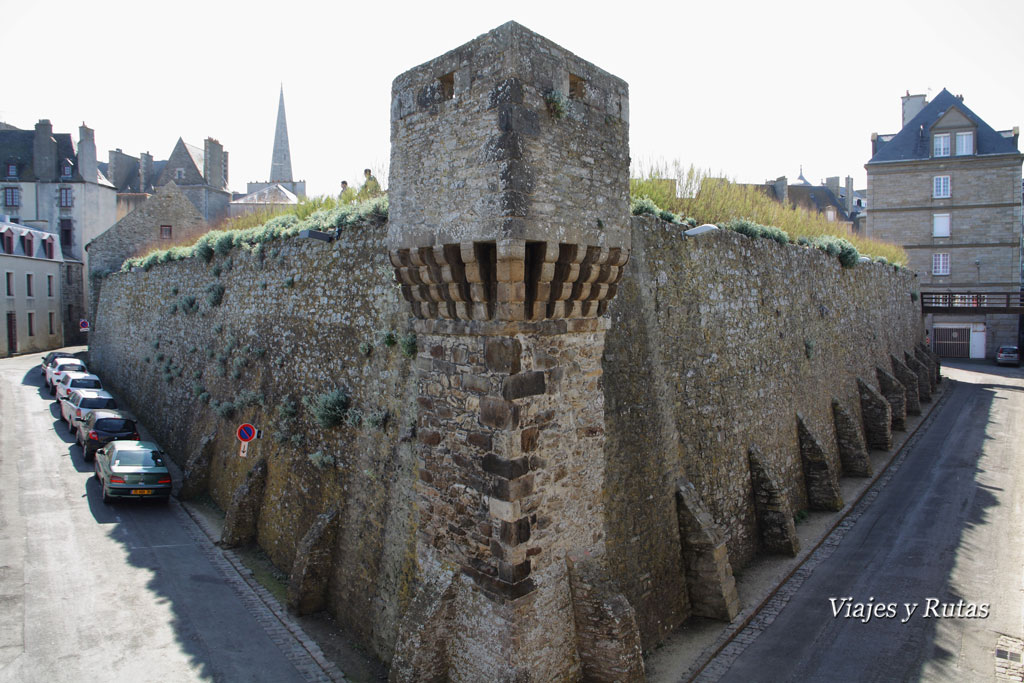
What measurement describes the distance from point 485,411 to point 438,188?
248 centimetres

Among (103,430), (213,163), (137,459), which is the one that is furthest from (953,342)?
(213,163)

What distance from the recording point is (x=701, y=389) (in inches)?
427

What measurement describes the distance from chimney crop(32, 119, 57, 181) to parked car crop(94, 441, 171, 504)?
33.7 metres

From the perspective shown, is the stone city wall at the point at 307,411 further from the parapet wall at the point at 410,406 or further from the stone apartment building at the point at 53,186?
the stone apartment building at the point at 53,186

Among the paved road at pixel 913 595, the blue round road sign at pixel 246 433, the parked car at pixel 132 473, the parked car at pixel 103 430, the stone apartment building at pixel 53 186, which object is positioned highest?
the stone apartment building at pixel 53 186

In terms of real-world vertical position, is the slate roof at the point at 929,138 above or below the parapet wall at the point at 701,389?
above

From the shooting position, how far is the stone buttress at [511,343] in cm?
655

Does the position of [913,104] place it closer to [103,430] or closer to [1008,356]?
[1008,356]

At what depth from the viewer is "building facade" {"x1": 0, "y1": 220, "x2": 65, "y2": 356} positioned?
32.2m

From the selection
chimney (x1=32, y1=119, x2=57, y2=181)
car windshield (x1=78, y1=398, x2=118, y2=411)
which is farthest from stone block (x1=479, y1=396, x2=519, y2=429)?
chimney (x1=32, y1=119, x2=57, y2=181)

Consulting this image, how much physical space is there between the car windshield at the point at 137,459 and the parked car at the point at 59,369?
474 inches

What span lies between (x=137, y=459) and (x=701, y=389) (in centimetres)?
1233

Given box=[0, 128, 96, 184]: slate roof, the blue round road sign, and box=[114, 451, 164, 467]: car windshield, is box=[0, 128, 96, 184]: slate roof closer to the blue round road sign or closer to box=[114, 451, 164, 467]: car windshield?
box=[114, 451, 164, 467]: car windshield

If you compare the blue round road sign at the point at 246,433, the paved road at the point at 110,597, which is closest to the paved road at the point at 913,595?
the paved road at the point at 110,597
